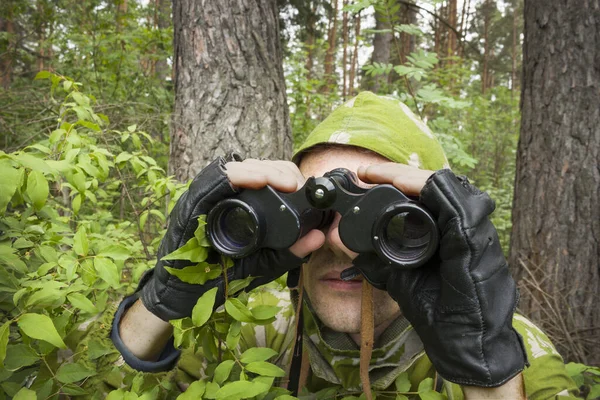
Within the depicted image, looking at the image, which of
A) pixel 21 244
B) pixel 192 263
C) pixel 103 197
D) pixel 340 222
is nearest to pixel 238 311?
pixel 192 263

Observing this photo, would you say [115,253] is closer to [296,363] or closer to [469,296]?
[296,363]

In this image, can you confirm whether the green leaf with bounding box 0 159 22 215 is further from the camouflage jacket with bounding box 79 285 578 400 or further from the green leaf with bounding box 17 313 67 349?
the camouflage jacket with bounding box 79 285 578 400

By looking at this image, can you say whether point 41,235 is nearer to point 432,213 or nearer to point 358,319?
point 358,319

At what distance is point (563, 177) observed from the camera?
2883 millimetres

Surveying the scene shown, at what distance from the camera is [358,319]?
141cm

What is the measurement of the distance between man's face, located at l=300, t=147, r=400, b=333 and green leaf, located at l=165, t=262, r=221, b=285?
0.40 m

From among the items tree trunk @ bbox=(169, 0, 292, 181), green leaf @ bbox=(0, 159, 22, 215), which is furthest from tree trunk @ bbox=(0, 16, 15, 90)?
green leaf @ bbox=(0, 159, 22, 215)

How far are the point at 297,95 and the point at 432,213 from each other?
4.84 metres

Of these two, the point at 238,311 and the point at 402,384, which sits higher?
the point at 238,311

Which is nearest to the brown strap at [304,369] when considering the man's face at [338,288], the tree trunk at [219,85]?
the man's face at [338,288]

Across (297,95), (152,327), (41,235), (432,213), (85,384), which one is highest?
A: (297,95)

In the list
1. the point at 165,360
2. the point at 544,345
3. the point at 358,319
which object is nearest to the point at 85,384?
the point at 165,360

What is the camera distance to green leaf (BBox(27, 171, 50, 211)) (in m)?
1.07

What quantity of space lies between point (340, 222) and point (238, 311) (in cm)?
38
